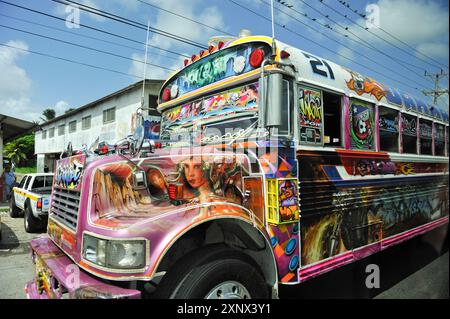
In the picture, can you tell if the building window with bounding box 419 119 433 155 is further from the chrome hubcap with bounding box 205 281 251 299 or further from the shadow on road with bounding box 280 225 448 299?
the chrome hubcap with bounding box 205 281 251 299

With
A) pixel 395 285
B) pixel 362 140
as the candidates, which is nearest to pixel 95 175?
pixel 362 140

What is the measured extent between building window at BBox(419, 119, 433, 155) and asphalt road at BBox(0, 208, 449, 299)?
4.52 ft

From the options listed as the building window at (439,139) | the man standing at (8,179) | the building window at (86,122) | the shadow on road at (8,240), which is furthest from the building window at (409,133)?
the building window at (86,122)

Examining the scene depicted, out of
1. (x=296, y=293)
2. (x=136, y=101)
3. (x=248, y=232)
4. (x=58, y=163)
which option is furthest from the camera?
(x=136, y=101)

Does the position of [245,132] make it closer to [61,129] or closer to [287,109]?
[287,109]

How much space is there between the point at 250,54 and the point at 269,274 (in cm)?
206

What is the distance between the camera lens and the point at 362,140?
394 centimetres

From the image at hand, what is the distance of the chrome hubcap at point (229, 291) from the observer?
7.63ft

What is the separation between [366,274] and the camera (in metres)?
4.65

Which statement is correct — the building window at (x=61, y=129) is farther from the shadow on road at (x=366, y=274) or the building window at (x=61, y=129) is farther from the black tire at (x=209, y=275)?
the black tire at (x=209, y=275)

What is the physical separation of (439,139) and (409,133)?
1.52 metres

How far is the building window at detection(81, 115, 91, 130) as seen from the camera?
2175 centimetres

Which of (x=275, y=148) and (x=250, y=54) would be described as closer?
(x=275, y=148)

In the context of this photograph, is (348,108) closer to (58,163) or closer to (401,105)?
(401,105)
